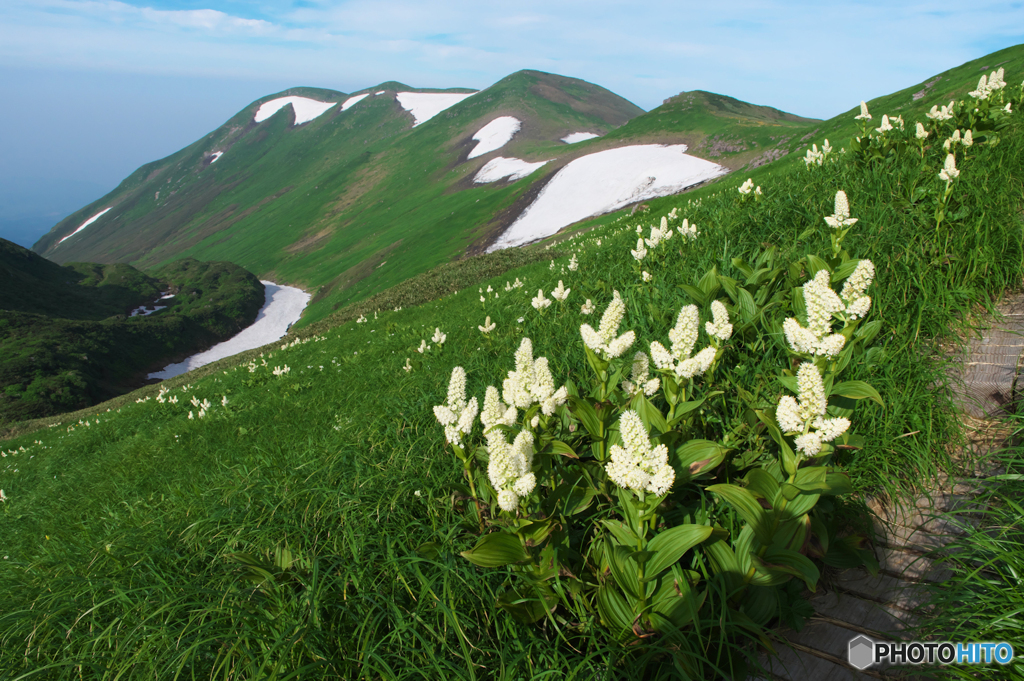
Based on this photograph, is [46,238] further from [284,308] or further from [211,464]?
[211,464]

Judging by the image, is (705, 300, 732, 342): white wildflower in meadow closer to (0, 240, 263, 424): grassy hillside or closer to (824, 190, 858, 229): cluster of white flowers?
(824, 190, 858, 229): cluster of white flowers

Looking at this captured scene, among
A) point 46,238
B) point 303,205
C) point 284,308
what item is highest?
point 46,238

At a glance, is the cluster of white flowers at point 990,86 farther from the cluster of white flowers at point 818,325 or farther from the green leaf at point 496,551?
the green leaf at point 496,551

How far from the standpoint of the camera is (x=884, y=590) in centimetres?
264

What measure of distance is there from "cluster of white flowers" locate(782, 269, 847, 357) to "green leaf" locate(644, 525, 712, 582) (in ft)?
3.95

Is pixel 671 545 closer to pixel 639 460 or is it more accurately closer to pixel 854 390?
pixel 639 460

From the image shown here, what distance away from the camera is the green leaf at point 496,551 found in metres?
2.50

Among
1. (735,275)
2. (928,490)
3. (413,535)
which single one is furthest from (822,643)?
(735,275)

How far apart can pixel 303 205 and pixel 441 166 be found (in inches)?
1736

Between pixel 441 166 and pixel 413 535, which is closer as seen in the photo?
pixel 413 535

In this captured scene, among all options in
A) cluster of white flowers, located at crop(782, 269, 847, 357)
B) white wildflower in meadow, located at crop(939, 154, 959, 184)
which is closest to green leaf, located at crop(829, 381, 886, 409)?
cluster of white flowers, located at crop(782, 269, 847, 357)

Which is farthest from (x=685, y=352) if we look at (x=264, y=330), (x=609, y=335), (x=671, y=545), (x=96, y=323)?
(x=264, y=330)

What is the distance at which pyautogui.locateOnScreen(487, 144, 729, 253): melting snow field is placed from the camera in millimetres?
46188

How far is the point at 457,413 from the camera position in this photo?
10.1ft
